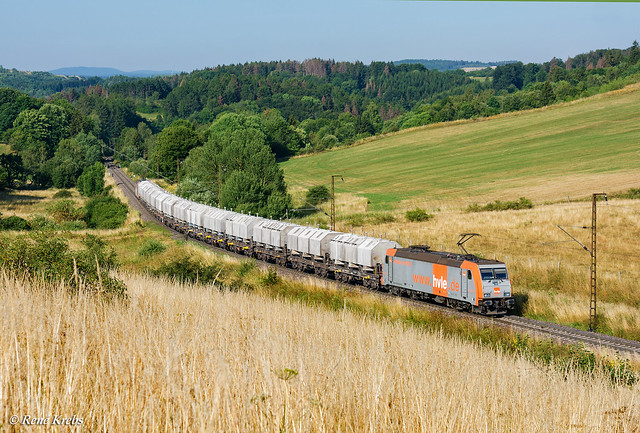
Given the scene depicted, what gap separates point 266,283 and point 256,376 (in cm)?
3354

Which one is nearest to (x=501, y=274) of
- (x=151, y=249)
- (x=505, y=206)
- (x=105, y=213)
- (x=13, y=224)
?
(x=151, y=249)

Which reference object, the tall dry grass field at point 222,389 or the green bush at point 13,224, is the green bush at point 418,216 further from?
the tall dry grass field at point 222,389

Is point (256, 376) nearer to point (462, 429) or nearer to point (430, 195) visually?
point (462, 429)

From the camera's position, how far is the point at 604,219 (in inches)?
2297

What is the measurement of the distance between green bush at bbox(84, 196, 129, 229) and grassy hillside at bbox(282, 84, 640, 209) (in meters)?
31.6

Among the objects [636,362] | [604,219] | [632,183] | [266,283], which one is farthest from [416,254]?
[632,183]

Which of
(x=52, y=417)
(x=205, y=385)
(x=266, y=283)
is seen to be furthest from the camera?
(x=266, y=283)

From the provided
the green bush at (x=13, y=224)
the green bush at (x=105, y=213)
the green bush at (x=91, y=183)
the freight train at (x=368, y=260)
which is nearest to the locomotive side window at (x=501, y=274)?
the freight train at (x=368, y=260)

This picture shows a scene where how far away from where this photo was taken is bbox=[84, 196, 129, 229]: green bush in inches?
3457

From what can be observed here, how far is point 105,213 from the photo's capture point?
91.6 meters

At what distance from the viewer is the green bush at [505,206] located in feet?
235

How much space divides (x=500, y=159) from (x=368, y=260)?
71.5m

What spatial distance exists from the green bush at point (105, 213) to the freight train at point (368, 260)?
21108mm

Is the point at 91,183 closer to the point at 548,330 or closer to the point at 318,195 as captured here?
the point at 318,195
